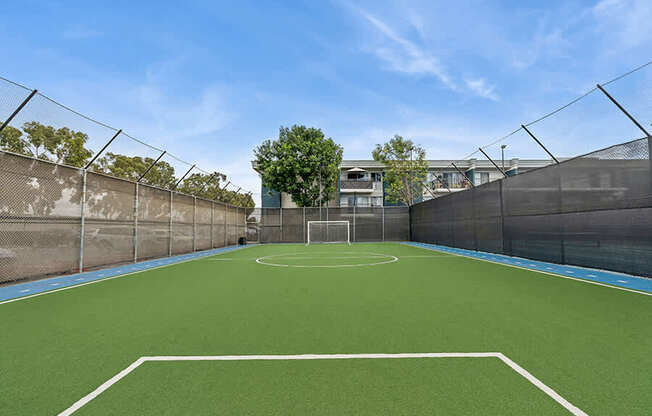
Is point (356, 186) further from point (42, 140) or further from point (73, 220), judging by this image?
point (42, 140)

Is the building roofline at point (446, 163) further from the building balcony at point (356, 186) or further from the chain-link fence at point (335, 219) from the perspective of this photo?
the chain-link fence at point (335, 219)

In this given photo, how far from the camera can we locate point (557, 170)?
838cm

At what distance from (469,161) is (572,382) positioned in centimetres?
3272

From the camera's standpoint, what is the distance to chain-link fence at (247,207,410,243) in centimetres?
2233

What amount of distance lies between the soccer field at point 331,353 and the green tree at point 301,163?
755 inches

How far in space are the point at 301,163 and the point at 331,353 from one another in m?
21.7

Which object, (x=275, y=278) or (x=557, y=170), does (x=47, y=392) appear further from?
(x=557, y=170)

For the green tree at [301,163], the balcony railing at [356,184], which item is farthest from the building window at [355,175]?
the green tree at [301,163]

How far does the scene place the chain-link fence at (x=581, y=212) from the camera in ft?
20.6

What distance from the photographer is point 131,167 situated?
12.4 m

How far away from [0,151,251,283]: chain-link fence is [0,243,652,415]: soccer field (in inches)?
88.4

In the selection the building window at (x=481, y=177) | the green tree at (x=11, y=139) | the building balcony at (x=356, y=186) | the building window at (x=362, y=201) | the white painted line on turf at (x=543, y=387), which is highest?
the building window at (x=481, y=177)

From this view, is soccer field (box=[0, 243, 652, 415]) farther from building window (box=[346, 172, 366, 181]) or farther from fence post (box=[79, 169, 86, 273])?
building window (box=[346, 172, 366, 181])

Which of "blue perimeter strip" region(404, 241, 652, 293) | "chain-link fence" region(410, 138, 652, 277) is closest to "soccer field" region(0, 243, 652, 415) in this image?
"blue perimeter strip" region(404, 241, 652, 293)
